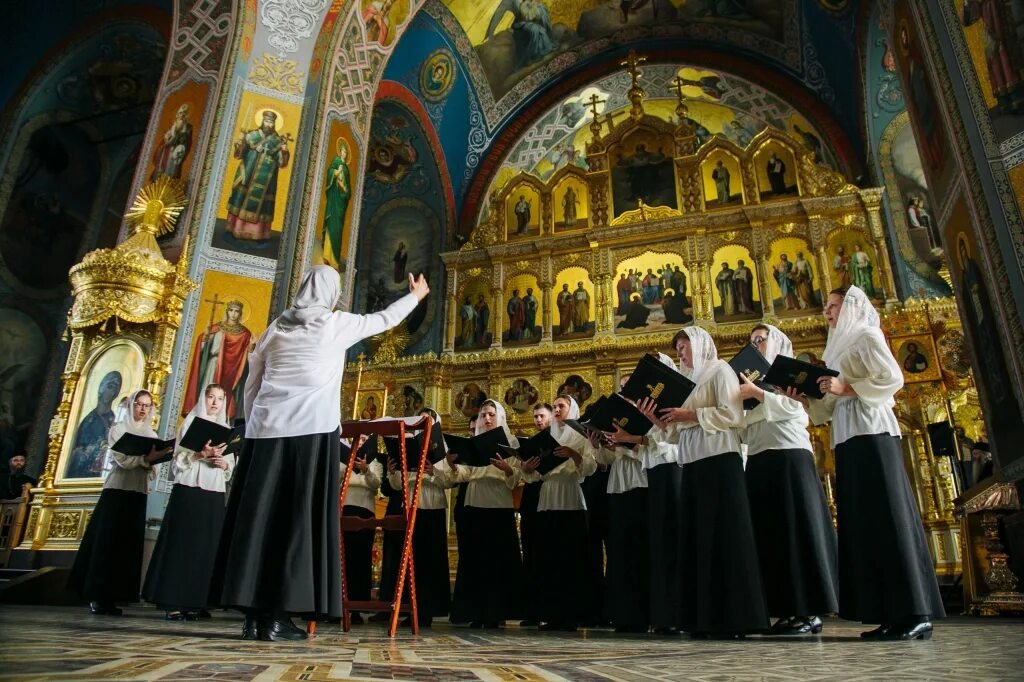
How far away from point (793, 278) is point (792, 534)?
8.54 m

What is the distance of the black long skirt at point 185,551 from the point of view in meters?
4.32

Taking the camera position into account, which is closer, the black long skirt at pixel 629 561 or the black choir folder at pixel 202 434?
the black long skirt at pixel 629 561

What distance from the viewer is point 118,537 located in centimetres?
478

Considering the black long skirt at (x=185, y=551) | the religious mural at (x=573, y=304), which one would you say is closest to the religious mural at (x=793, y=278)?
the religious mural at (x=573, y=304)

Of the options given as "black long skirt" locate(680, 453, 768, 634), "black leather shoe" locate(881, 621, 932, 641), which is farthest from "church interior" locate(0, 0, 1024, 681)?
"black leather shoe" locate(881, 621, 932, 641)

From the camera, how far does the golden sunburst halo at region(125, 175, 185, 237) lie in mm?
7188

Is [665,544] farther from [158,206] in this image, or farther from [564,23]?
[564,23]

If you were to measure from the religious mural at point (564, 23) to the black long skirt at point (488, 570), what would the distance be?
1078 cm

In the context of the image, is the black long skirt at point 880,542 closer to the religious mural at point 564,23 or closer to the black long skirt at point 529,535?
the black long skirt at point 529,535

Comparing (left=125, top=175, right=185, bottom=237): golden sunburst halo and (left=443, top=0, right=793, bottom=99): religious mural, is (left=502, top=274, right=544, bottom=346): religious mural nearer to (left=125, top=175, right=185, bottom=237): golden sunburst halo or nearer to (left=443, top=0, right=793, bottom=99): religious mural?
(left=443, top=0, right=793, bottom=99): religious mural

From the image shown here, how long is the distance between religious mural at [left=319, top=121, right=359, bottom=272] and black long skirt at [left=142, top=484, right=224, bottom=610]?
4034mm

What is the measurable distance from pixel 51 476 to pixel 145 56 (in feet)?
26.3

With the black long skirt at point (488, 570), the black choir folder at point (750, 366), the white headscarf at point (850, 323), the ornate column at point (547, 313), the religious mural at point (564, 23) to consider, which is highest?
the religious mural at point (564, 23)

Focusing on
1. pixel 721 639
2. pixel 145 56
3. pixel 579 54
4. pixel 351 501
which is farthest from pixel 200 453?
pixel 579 54
